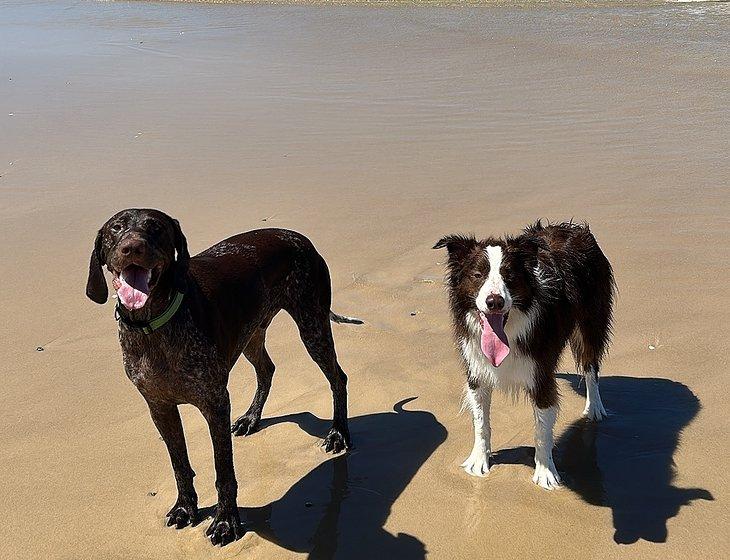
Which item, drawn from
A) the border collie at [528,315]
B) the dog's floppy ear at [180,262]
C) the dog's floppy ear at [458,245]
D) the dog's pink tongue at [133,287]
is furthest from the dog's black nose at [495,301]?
the dog's pink tongue at [133,287]

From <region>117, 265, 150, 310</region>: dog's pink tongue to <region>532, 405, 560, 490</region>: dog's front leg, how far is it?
2223 mm

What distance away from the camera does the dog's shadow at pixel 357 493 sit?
447cm

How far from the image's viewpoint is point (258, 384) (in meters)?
5.70

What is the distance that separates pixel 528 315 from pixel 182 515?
6.92 feet

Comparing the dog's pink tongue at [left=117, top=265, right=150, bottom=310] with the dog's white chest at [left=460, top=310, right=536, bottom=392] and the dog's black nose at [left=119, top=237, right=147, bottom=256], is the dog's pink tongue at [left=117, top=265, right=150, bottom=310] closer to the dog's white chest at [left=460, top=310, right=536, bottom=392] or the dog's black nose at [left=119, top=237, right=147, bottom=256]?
the dog's black nose at [left=119, top=237, right=147, bottom=256]

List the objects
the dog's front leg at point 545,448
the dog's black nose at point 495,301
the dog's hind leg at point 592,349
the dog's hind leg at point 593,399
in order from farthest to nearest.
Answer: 1. the dog's hind leg at point 593,399
2. the dog's hind leg at point 592,349
3. the dog's front leg at point 545,448
4. the dog's black nose at point 495,301

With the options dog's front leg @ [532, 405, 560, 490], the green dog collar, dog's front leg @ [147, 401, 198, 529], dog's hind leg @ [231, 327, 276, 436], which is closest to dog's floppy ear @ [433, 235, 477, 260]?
dog's front leg @ [532, 405, 560, 490]

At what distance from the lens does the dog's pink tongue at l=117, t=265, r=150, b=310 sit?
3.81 meters

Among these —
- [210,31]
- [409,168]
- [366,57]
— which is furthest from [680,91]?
[210,31]

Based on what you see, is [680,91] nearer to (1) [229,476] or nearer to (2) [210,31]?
(1) [229,476]

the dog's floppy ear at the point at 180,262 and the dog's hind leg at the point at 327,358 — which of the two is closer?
the dog's floppy ear at the point at 180,262

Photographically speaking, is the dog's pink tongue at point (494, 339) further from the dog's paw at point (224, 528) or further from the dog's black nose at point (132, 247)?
the dog's black nose at point (132, 247)

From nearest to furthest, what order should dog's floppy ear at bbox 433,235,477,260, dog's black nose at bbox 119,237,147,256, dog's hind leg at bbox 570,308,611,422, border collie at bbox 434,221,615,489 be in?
dog's black nose at bbox 119,237,147,256
border collie at bbox 434,221,615,489
dog's floppy ear at bbox 433,235,477,260
dog's hind leg at bbox 570,308,611,422

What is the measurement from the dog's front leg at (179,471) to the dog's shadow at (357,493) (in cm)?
29
